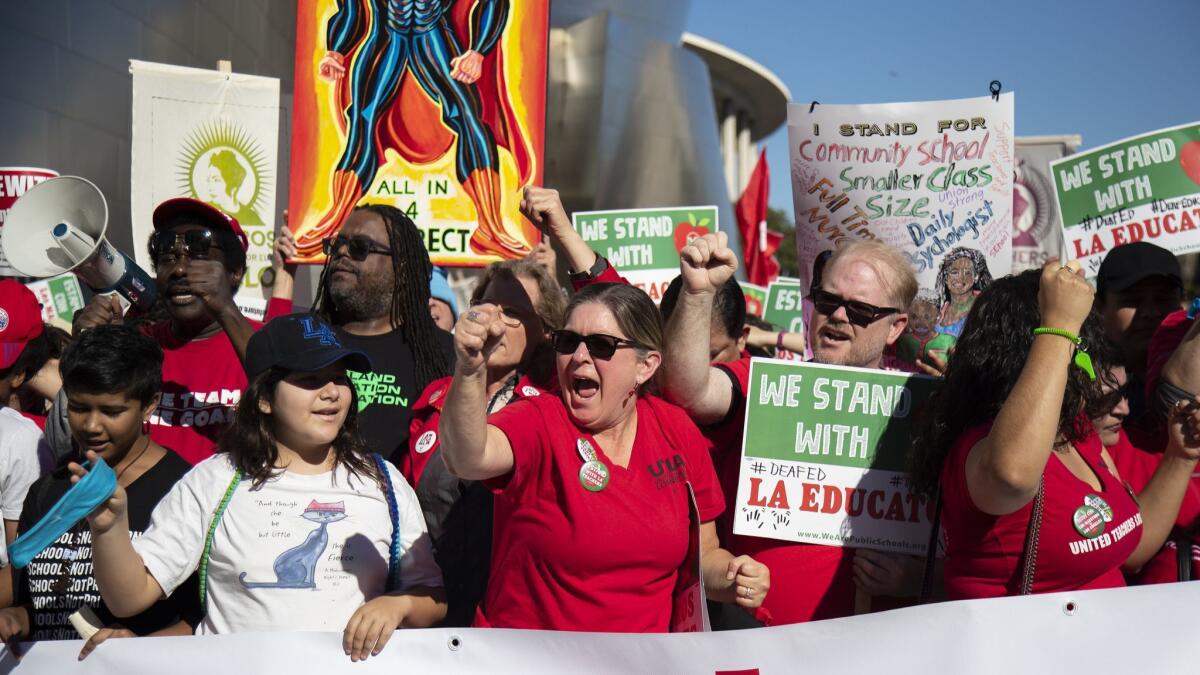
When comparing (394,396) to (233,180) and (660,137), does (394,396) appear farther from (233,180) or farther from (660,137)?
(660,137)

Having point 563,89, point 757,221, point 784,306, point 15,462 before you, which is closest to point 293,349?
point 15,462

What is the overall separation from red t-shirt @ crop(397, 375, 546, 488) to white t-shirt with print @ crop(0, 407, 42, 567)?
1294 millimetres

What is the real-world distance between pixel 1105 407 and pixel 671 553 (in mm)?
1325

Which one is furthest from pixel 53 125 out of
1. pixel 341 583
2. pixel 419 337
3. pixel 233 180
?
pixel 341 583

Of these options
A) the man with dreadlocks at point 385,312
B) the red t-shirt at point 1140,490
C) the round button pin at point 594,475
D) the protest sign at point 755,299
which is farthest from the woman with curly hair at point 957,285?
the protest sign at point 755,299

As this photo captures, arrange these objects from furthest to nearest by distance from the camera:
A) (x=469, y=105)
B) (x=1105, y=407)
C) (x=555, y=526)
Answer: (x=469, y=105), (x=1105, y=407), (x=555, y=526)

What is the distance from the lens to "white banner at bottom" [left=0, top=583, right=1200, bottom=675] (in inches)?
102

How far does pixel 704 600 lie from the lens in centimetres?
274

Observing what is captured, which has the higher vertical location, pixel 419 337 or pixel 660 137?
pixel 660 137

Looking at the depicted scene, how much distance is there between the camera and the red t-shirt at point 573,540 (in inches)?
105

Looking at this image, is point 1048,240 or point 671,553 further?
point 1048,240

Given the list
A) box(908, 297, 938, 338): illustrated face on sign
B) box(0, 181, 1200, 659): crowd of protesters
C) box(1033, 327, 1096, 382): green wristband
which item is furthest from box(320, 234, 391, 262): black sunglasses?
box(1033, 327, 1096, 382): green wristband

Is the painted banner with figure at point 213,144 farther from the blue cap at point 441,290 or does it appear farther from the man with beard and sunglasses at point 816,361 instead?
the man with beard and sunglasses at point 816,361

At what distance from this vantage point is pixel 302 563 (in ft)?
8.99
